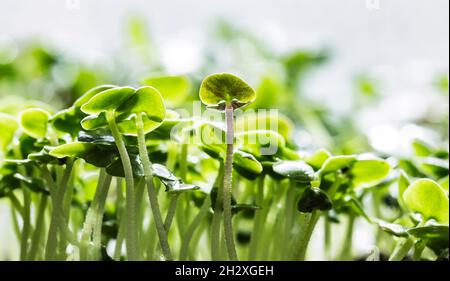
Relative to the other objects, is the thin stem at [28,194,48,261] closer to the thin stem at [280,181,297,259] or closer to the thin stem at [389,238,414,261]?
the thin stem at [280,181,297,259]

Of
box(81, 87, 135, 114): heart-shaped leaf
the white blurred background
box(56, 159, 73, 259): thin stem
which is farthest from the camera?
the white blurred background

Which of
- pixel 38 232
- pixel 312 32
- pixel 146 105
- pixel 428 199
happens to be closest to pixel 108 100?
pixel 146 105

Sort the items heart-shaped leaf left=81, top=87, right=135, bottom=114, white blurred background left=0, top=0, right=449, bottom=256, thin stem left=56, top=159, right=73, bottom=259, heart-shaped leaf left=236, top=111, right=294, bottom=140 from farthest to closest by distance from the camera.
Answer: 1. white blurred background left=0, top=0, right=449, bottom=256
2. heart-shaped leaf left=236, top=111, right=294, bottom=140
3. thin stem left=56, top=159, right=73, bottom=259
4. heart-shaped leaf left=81, top=87, right=135, bottom=114

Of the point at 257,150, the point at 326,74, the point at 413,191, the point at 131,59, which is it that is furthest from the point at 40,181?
the point at 326,74

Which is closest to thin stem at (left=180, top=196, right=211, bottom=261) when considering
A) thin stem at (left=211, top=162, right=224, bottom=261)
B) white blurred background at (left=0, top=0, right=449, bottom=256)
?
thin stem at (left=211, top=162, right=224, bottom=261)

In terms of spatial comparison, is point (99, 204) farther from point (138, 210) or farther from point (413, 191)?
point (413, 191)

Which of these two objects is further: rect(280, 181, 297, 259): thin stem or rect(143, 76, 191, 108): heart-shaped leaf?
rect(143, 76, 191, 108): heart-shaped leaf

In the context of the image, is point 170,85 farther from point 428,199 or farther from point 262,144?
point 428,199
